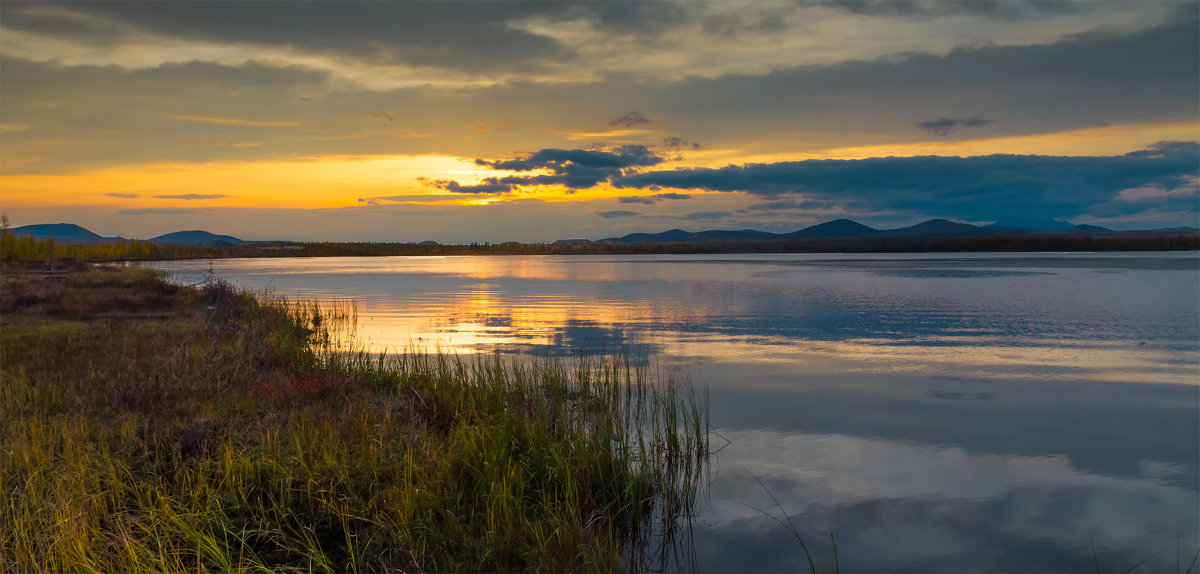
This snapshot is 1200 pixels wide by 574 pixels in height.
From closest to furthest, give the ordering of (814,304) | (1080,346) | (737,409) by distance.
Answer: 1. (737,409)
2. (1080,346)
3. (814,304)

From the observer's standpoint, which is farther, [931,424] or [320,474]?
[931,424]

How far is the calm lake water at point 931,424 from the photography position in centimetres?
841

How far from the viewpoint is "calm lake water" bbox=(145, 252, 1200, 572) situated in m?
8.41

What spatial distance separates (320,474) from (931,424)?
1135cm

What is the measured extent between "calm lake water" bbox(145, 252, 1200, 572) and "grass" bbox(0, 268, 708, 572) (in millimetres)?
1499

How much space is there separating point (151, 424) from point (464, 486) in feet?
16.8

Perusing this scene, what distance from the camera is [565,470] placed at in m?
8.66

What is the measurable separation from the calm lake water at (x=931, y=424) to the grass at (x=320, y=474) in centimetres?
150

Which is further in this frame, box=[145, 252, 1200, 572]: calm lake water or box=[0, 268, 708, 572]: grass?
box=[145, 252, 1200, 572]: calm lake water

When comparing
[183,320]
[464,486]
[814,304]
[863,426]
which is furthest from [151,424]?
[814,304]

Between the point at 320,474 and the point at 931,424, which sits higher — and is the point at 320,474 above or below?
above

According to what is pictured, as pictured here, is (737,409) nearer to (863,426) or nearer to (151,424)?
(863,426)

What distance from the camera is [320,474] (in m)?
8.12

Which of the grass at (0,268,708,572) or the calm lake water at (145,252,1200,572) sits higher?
the grass at (0,268,708,572)
